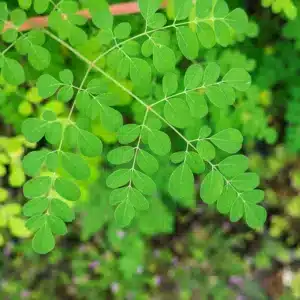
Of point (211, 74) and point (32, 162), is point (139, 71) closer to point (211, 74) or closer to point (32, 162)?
Result: point (211, 74)

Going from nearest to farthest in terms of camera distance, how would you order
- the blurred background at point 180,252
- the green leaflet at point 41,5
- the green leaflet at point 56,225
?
the green leaflet at point 56,225 < the green leaflet at point 41,5 < the blurred background at point 180,252

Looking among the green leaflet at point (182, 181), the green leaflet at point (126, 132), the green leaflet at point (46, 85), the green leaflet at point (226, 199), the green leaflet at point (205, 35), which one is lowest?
the green leaflet at point (226, 199)

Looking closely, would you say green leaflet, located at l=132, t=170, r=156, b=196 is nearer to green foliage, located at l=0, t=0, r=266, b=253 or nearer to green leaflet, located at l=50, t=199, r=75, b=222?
green foliage, located at l=0, t=0, r=266, b=253

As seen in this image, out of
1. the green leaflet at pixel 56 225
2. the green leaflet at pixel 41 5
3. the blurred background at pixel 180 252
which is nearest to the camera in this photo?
the green leaflet at pixel 56 225

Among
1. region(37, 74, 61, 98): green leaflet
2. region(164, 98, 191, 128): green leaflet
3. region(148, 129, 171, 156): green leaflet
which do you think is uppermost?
region(37, 74, 61, 98): green leaflet

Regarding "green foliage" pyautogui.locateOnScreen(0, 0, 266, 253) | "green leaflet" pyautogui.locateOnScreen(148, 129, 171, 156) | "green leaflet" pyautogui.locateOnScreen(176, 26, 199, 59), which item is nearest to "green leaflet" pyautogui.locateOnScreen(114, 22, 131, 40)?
"green foliage" pyautogui.locateOnScreen(0, 0, 266, 253)

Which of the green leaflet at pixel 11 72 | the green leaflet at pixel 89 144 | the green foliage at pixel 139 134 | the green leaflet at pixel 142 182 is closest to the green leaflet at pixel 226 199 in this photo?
the green foliage at pixel 139 134

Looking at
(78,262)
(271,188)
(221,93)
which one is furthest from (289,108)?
(78,262)

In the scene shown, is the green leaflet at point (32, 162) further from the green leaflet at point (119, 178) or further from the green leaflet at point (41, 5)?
the green leaflet at point (41, 5)
